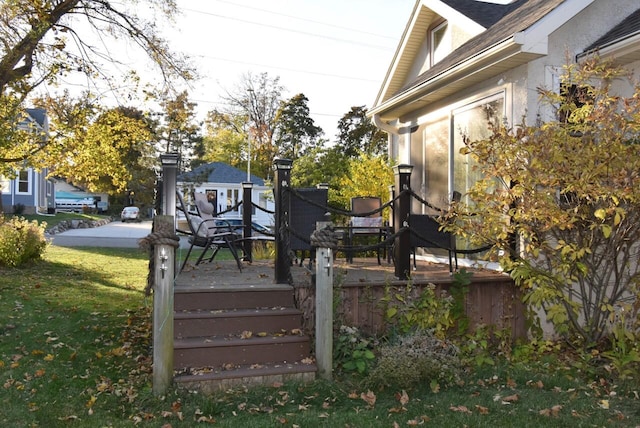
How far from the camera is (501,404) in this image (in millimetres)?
4020

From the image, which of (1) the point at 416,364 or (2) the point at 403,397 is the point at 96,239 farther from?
(2) the point at 403,397

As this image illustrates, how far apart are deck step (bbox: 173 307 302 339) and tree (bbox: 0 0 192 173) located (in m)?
6.58

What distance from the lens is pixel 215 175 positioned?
37.2 metres

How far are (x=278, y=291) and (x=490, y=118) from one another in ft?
12.1

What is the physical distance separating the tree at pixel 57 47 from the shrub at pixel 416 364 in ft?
26.6

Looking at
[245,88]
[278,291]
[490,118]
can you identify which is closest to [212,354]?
[278,291]

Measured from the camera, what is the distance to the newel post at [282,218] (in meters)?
5.34

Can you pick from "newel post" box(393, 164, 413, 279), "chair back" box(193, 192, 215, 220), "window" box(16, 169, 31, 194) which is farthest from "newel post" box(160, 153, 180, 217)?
"window" box(16, 169, 31, 194)

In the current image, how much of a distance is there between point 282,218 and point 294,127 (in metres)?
35.0

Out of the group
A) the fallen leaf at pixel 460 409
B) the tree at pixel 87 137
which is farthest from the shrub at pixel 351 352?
the tree at pixel 87 137

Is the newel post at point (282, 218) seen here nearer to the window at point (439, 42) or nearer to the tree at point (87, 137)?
the window at point (439, 42)

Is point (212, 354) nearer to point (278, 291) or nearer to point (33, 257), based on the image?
point (278, 291)

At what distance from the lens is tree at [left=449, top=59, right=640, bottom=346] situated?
4.50 metres

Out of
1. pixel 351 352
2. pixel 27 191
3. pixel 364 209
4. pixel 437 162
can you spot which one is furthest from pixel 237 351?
pixel 27 191
